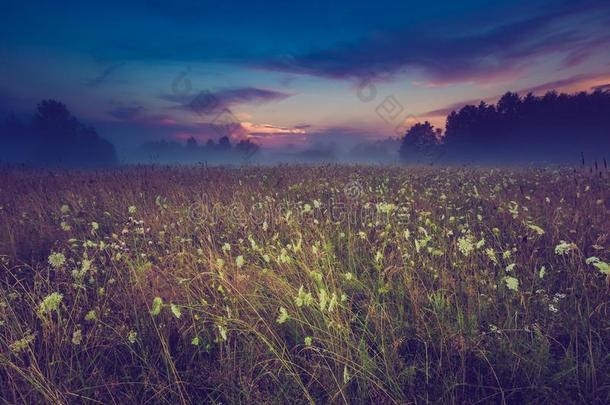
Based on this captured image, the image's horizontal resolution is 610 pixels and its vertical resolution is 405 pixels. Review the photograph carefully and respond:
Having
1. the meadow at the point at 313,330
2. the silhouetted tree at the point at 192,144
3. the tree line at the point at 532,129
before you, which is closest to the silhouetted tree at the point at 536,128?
the tree line at the point at 532,129

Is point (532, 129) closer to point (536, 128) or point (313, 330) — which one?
point (536, 128)

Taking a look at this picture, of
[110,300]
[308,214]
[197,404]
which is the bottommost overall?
[197,404]

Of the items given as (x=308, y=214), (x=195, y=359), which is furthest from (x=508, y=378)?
(x=308, y=214)

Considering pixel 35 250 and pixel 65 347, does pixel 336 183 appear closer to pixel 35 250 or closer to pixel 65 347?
pixel 35 250

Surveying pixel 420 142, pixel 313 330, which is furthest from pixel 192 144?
pixel 313 330

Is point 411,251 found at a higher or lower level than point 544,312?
higher

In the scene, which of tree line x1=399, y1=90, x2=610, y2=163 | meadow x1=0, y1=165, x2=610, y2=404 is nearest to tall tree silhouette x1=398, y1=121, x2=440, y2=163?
tree line x1=399, y1=90, x2=610, y2=163

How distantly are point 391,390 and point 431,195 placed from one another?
5.45m

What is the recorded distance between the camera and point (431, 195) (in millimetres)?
6570

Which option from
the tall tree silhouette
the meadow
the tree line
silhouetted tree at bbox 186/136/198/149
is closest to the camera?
the meadow

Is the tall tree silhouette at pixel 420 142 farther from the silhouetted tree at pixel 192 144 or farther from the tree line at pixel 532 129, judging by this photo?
the silhouetted tree at pixel 192 144

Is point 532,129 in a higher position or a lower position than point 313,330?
higher

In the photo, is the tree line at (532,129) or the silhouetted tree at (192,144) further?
the silhouetted tree at (192,144)

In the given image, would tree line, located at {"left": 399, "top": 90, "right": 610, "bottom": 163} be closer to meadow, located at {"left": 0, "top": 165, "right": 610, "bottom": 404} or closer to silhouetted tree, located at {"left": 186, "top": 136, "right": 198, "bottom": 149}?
meadow, located at {"left": 0, "top": 165, "right": 610, "bottom": 404}
